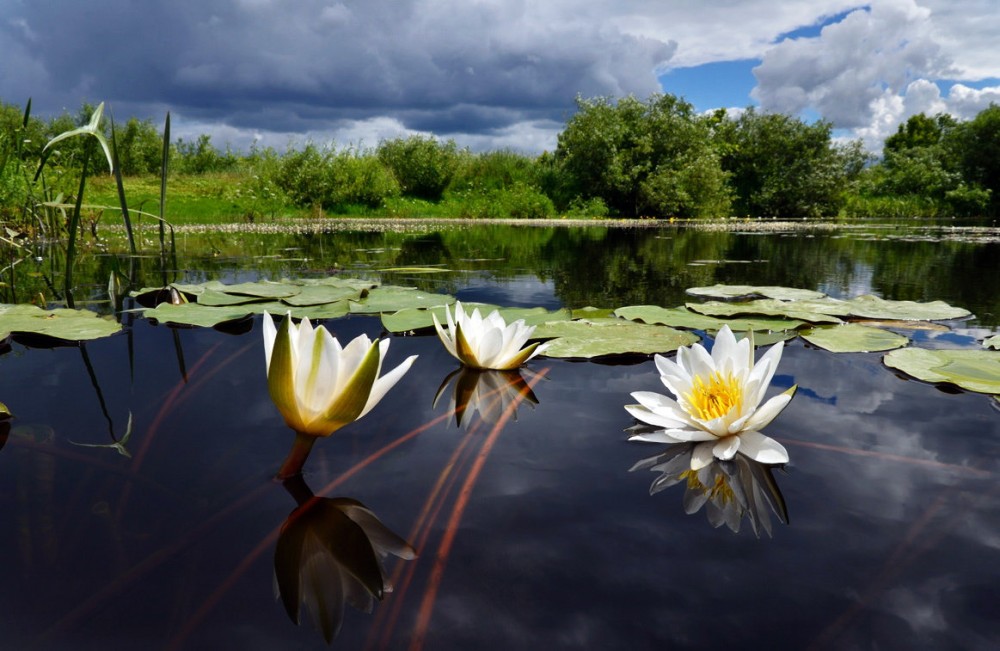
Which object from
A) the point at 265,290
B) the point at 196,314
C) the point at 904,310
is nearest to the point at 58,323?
the point at 196,314

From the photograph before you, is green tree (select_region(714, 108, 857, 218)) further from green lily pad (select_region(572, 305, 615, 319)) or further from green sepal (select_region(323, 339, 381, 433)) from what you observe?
green sepal (select_region(323, 339, 381, 433))

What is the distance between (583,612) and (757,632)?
0.17 metres

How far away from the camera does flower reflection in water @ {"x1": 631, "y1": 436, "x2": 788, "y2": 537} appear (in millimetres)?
824

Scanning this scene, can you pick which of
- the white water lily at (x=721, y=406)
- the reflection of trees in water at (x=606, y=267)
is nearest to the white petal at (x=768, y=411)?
the white water lily at (x=721, y=406)

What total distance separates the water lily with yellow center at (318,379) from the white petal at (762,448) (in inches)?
23.2

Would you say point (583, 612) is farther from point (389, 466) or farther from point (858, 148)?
point (858, 148)

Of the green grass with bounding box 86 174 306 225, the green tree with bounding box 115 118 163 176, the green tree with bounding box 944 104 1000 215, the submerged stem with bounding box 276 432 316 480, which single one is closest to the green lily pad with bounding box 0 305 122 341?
the submerged stem with bounding box 276 432 316 480

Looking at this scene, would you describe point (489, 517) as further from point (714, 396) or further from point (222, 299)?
point (222, 299)

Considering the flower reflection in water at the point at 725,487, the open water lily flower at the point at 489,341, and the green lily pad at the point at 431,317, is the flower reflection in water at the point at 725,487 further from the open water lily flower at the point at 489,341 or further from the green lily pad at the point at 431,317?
the green lily pad at the point at 431,317

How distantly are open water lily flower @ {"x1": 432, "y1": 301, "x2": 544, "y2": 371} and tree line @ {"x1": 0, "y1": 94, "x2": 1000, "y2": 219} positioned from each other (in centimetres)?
1099

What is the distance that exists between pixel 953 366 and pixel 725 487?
39.0 inches

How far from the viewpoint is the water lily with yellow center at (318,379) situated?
2.70 ft

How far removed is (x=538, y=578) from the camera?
0.67 meters

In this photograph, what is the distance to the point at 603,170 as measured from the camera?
47.9ft
